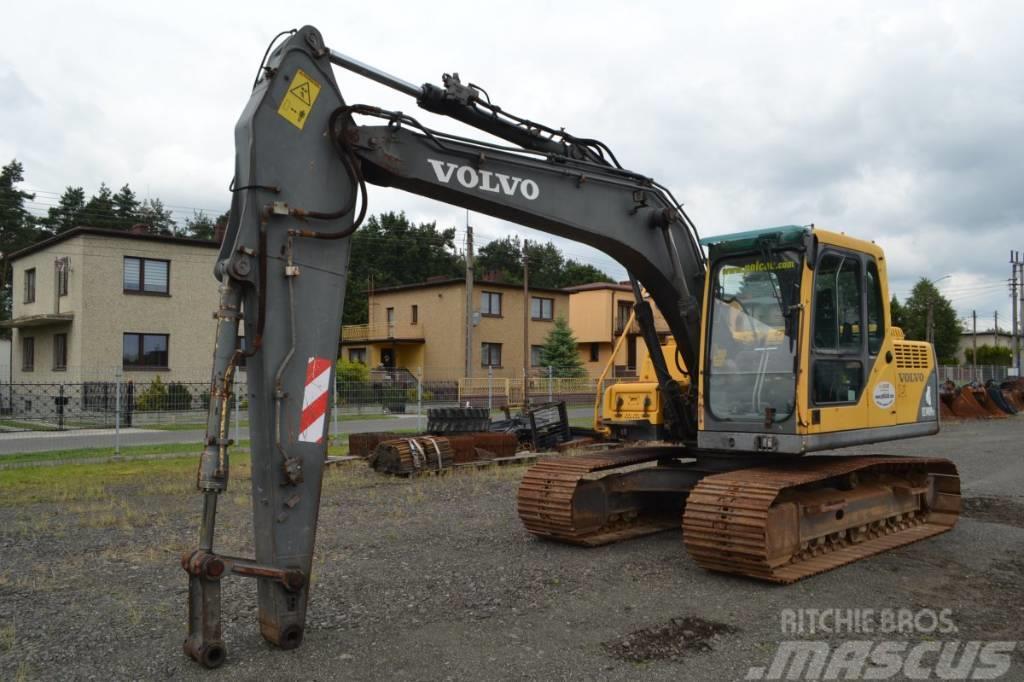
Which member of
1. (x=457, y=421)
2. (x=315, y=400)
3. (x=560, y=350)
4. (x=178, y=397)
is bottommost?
(x=457, y=421)

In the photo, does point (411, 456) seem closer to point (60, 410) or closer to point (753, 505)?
point (753, 505)

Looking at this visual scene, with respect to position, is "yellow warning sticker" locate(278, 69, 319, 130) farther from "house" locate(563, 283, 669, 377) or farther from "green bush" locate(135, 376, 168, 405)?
"house" locate(563, 283, 669, 377)

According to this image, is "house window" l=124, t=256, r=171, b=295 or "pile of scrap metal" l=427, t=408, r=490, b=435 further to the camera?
"house window" l=124, t=256, r=171, b=295

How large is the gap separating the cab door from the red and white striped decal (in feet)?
13.4

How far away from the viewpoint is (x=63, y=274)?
30000mm

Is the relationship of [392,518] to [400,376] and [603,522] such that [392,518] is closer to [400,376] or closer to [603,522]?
[603,522]

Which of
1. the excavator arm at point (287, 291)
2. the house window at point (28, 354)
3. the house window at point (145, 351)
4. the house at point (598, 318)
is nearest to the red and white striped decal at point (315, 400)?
the excavator arm at point (287, 291)

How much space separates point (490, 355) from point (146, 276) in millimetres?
18778

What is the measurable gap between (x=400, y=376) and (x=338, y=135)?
17879 millimetres

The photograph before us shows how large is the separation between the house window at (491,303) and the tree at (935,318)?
41.7 metres

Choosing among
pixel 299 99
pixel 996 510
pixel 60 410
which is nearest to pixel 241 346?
pixel 299 99

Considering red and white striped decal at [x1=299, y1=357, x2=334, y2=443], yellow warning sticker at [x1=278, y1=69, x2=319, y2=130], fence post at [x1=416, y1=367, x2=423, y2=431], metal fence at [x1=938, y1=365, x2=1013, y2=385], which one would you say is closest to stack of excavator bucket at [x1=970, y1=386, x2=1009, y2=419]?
metal fence at [x1=938, y1=365, x2=1013, y2=385]

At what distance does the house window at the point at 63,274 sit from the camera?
29.7 meters

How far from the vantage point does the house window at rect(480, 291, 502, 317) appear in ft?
145
